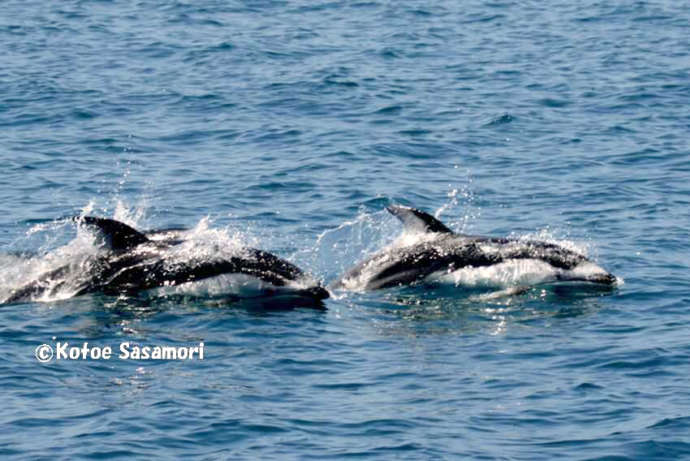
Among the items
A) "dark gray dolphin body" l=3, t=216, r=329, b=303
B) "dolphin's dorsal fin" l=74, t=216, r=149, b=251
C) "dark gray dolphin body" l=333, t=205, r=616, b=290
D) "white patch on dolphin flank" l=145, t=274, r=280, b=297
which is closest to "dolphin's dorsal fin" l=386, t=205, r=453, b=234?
"dark gray dolphin body" l=333, t=205, r=616, b=290

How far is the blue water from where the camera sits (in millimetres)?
16969

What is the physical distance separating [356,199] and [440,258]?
5920mm

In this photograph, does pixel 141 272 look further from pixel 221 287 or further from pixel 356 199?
pixel 356 199

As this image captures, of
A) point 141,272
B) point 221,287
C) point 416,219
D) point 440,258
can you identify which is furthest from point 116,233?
point 440,258

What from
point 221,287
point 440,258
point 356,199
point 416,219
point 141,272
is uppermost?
point 416,219

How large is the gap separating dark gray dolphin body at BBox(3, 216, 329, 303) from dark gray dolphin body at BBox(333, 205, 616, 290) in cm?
117

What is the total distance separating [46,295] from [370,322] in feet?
16.2

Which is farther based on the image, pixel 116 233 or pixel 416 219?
pixel 416 219

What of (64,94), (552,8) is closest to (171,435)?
(64,94)

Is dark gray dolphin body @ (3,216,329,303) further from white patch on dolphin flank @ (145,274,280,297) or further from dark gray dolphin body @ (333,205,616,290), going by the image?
dark gray dolphin body @ (333,205,616,290)

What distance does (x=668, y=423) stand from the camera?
16.7 meters

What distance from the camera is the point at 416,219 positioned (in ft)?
75.9

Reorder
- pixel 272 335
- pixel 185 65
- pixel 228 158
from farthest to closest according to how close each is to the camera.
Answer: pixel 185 65
pixel 228 158
pixel 272 335

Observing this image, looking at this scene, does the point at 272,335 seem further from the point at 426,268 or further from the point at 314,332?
the point at 426,268
